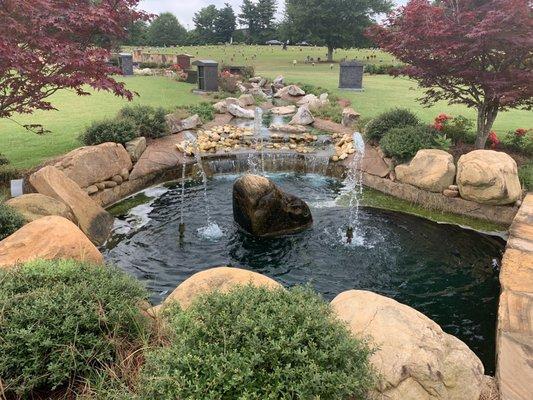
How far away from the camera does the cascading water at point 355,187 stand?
7.31 meters

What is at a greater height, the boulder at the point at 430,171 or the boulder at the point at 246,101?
the boulder at the point at 246,101

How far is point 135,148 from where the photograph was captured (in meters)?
9.91

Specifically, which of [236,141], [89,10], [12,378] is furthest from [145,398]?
[236,141]

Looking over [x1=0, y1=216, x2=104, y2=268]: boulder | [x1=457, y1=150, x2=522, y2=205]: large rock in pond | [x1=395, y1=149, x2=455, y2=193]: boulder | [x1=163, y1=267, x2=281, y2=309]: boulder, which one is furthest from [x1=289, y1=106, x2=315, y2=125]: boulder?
[x1=163, y1=267, x2=281, y2=309]: boulder

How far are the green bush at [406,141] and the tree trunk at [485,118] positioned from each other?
0.99 metres

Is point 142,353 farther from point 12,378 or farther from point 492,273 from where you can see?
point 492,273

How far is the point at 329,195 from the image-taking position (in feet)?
30.3

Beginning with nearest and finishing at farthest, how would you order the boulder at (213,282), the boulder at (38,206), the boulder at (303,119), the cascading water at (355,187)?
the boulder at (213,282) < the boulder at (38,206) < the cascading water at (355,187) < the boulder at (303,119)

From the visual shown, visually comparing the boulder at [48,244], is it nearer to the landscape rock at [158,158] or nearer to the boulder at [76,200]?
the boulder at [76,200]

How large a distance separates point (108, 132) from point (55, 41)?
10.5ft

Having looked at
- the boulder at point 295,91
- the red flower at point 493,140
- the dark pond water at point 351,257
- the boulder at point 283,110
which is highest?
the boulder at point 295,91

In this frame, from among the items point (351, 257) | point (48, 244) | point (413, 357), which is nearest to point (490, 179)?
point (351, 257)

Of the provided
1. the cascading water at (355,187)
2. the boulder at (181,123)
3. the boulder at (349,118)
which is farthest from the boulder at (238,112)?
the cascading water at (355,187)

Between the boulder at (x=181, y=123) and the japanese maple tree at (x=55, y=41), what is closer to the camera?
the japanese maple tree at (x=55, y=41)
